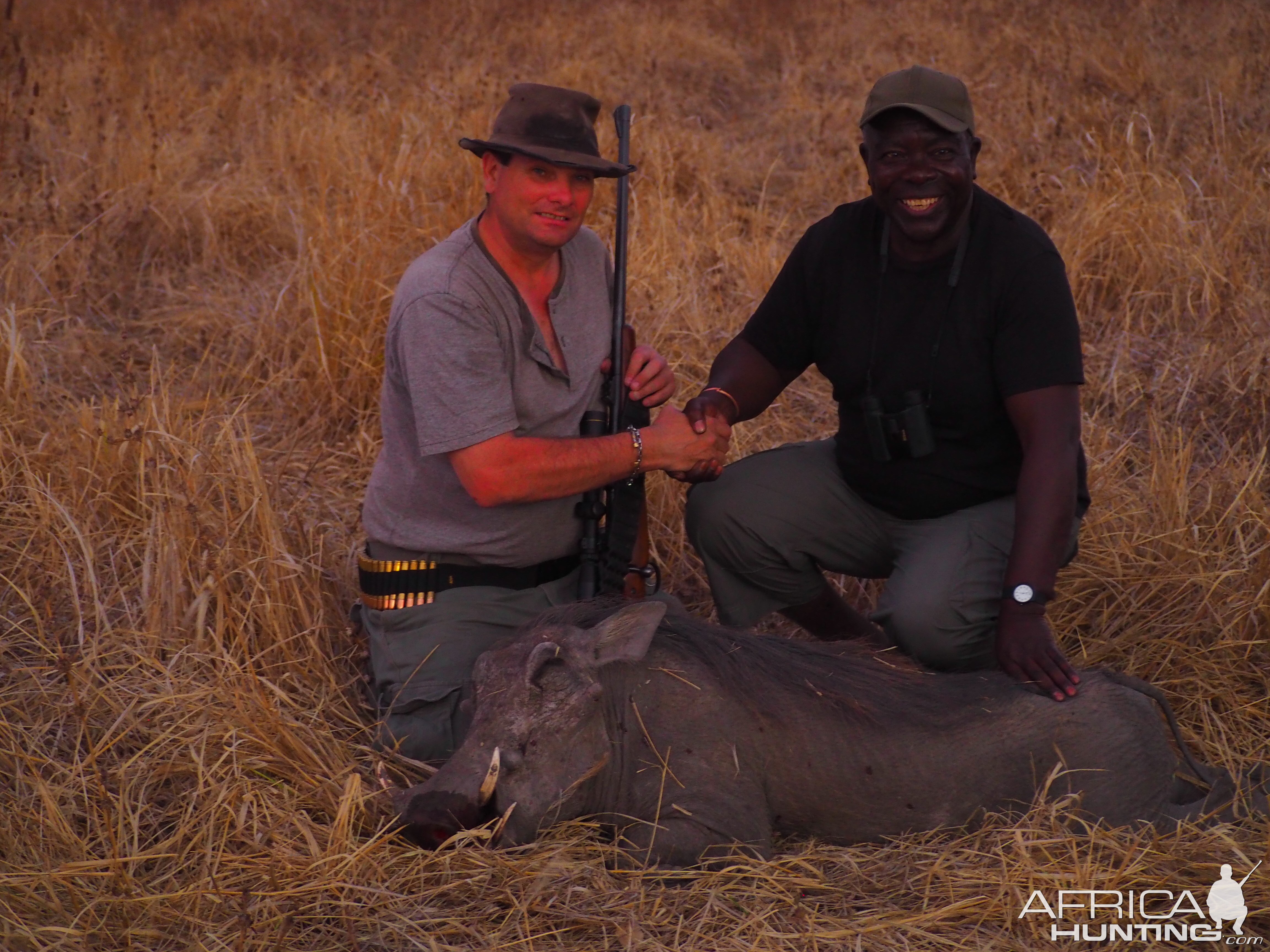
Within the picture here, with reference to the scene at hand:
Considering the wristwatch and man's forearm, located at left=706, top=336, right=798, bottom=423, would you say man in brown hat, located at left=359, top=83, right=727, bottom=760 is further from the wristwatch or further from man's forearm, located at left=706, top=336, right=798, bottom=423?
the wristwatch

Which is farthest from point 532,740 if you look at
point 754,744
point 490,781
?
point 754,744

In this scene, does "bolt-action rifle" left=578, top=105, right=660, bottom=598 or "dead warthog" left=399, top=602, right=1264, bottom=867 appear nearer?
"dead warthog" left=399, top=602, right=1264, bottom=867

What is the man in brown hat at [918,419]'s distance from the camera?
339cm

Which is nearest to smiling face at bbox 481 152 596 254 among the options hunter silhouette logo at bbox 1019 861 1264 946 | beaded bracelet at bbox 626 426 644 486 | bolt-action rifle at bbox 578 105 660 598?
bolt-action rifle at bbox 578 105 660 598

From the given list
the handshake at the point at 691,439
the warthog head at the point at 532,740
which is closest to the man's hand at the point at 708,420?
the handshake at the point at 691,439

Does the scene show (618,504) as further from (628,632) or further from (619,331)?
(628,632)

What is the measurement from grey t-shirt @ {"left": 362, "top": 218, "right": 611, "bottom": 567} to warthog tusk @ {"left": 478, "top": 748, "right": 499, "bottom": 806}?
930 mm

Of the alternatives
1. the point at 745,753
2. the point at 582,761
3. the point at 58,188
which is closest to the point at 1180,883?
the point at 745,753

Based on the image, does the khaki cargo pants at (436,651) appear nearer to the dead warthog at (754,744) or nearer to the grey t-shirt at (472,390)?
the grey t-shirt at (472,390)

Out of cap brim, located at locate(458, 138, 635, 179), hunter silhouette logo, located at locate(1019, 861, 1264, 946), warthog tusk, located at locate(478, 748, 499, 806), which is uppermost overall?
cap brim, located at locate(458, 138, 635, 179)

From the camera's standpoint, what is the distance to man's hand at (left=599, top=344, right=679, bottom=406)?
3.86 m

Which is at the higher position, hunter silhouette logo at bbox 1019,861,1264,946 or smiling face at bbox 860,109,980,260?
smiling face at bbox 860,109,980,260

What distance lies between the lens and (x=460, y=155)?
6594mm

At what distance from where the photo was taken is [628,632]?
296cm
